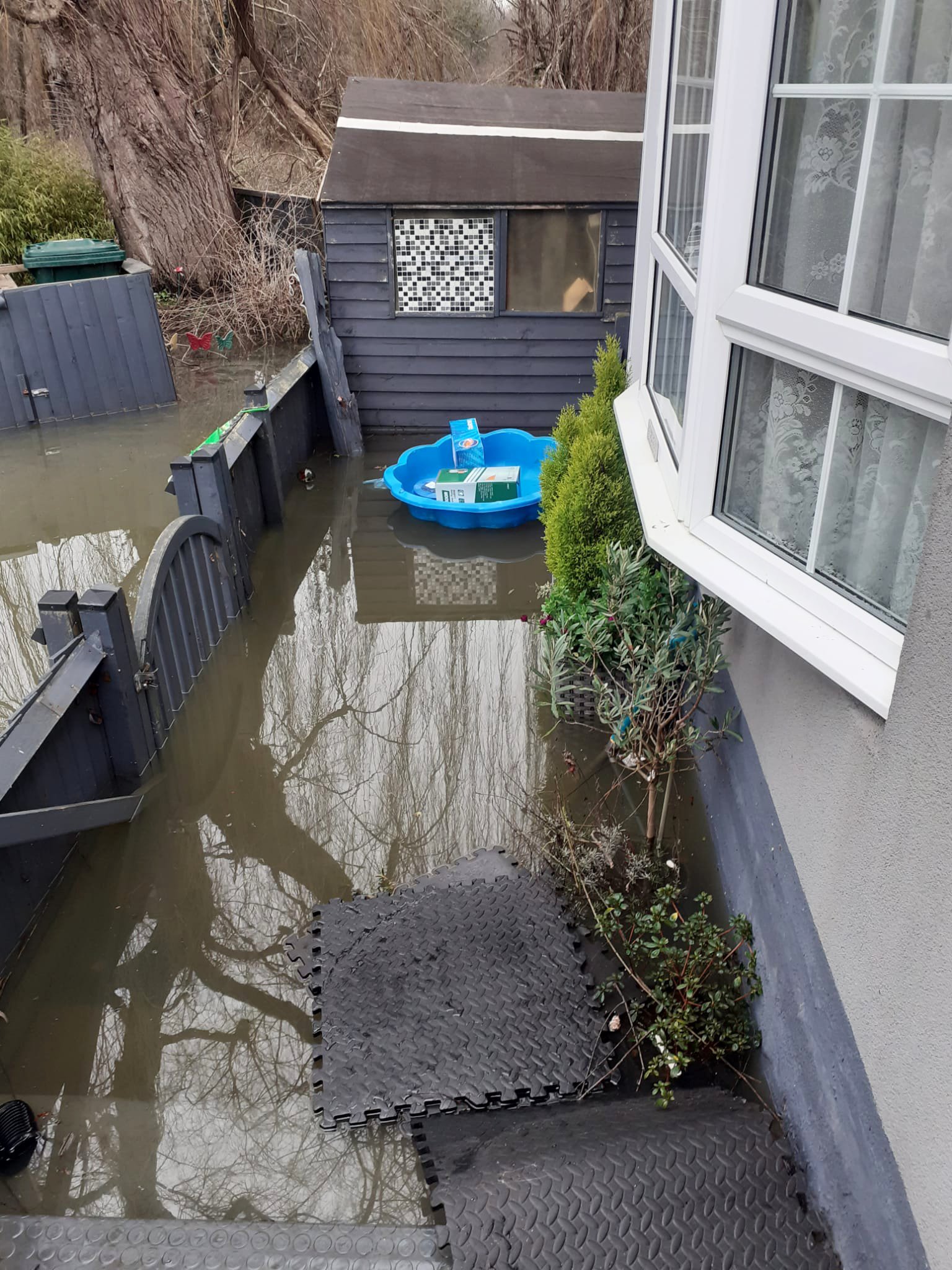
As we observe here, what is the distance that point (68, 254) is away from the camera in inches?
367

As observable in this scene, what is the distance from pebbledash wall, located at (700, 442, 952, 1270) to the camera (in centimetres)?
181

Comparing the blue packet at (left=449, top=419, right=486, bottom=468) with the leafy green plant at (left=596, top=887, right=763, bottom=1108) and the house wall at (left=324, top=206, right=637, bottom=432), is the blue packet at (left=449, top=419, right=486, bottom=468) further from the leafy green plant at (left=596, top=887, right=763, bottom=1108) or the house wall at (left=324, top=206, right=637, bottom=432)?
the leafy green plant at (left=596, top=887, right=763, bottom=1108)

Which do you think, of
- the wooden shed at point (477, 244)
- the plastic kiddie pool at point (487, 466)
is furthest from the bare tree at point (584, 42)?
the plastic kiddie pool at point (487, 466)

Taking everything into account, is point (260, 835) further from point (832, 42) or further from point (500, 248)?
point (500, 248)

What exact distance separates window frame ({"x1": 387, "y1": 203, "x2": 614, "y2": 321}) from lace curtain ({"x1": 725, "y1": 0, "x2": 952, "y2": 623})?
634 centimetres

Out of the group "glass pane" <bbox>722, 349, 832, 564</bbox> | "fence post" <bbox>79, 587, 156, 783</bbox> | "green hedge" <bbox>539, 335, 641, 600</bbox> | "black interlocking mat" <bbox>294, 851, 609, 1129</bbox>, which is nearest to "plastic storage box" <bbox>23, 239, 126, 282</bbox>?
"fence post" <bbox>79, 587, 156, 783</bbox>

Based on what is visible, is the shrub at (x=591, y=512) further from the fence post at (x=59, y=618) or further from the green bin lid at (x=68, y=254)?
the green bin lid at (x=68, y=254)

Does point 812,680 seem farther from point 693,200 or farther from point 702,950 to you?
point 693,200

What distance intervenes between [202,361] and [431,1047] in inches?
399

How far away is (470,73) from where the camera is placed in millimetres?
18141

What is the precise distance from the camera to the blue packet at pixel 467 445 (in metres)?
7.98

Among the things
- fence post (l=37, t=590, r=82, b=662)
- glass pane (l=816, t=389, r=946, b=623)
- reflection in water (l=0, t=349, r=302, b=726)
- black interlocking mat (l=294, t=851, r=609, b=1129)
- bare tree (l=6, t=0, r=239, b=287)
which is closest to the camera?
glass pane (l=816, t=389, r=946, b=623)

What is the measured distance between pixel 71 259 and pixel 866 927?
388 inches

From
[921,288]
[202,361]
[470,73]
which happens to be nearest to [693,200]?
[921,288]
